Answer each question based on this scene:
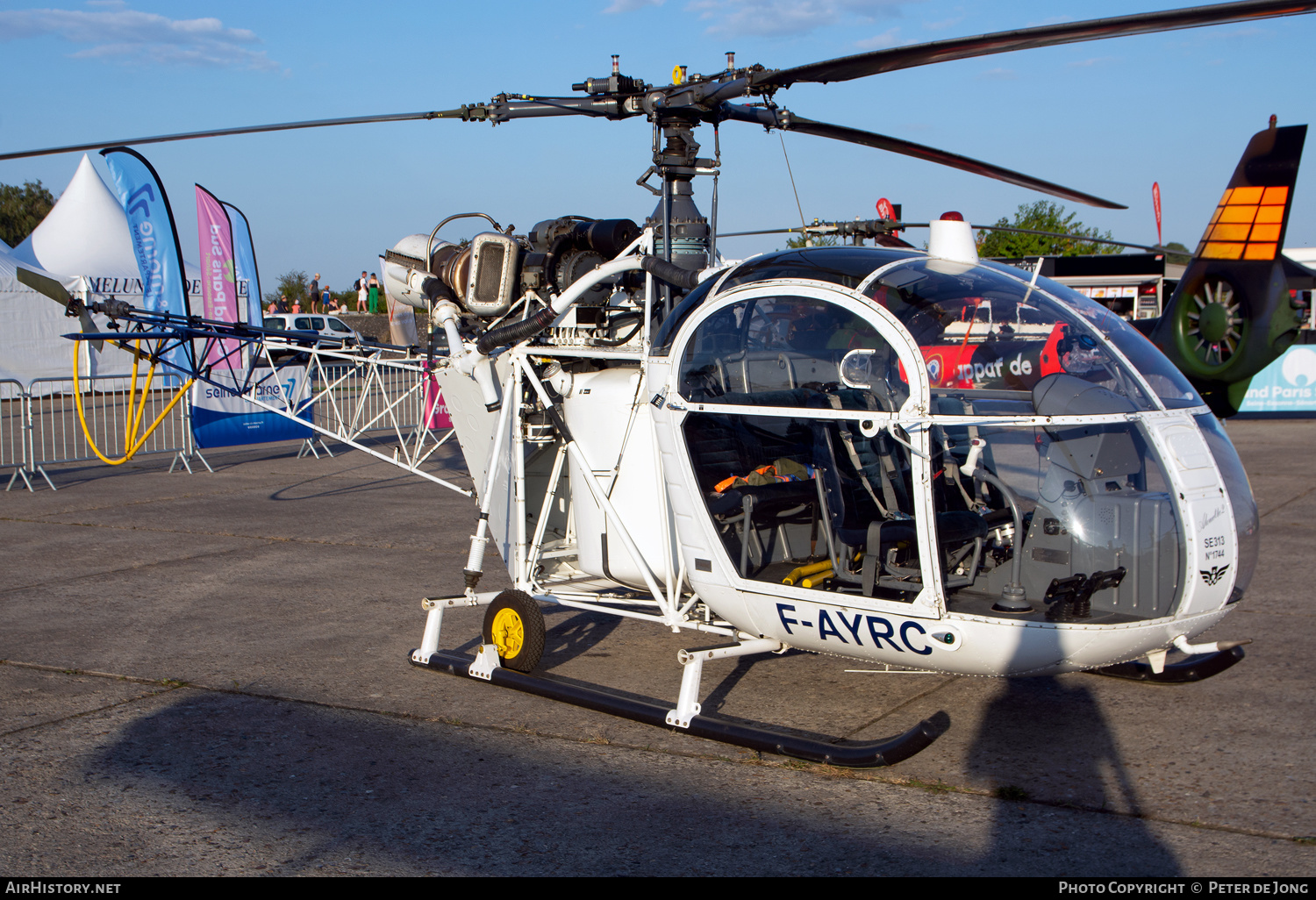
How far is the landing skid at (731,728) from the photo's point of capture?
4.30 m

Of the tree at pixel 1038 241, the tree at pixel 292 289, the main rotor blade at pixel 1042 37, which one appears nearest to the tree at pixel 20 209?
the tree at pixel 292 289

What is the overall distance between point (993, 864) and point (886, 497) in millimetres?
1751

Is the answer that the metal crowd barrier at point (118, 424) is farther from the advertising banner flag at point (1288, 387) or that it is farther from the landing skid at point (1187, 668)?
the advertising banner flag at point (1288, 387)

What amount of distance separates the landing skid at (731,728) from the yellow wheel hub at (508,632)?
0.12 meters

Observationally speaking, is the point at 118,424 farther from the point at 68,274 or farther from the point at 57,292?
the point at 57,292

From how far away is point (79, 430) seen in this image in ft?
59.4

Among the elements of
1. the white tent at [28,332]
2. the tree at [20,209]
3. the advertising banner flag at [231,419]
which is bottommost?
the advertising banner flag at [231,419]

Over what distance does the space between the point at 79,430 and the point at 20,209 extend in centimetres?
4973

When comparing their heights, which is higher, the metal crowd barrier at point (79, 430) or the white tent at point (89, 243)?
the white tent at point (89, 243)

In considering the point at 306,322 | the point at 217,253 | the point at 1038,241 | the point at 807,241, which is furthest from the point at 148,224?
the point at 1038,241

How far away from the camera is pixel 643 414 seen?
562 centimetres

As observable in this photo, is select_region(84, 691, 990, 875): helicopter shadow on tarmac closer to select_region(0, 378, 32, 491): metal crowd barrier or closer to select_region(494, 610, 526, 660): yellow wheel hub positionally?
select_region(494, 610, 526, 660): yellow wheel hub

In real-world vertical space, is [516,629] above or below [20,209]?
below

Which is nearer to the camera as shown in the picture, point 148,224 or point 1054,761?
point 1054,761
